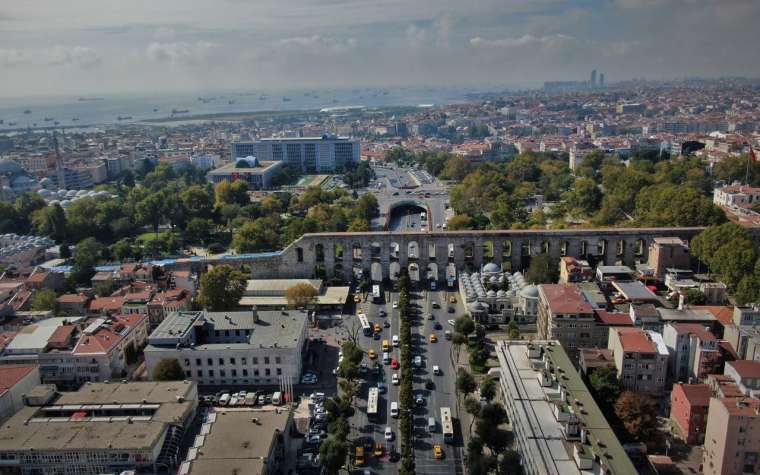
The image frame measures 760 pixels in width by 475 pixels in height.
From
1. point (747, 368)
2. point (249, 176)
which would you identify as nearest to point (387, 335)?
point (747, 368)

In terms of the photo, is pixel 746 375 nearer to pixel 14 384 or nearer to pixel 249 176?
pixel 14 384

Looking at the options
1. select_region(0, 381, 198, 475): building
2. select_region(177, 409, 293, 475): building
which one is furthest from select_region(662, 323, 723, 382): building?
select_region(0, 381, 198, 475): building

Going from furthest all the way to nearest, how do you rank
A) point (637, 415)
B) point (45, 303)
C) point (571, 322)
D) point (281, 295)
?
point (281, 295) → point (45, 303) → point (571, 322) → point (637, 415)

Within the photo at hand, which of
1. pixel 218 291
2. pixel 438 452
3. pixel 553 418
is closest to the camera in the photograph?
pixel 553 418

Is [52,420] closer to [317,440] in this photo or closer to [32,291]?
[317,440]

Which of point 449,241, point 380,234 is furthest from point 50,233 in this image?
point 449,241

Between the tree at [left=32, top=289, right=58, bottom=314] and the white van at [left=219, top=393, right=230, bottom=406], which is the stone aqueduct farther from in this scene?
the white van at [left=219, top=393, right=230, bottom=406]

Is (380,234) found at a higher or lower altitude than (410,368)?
higher
